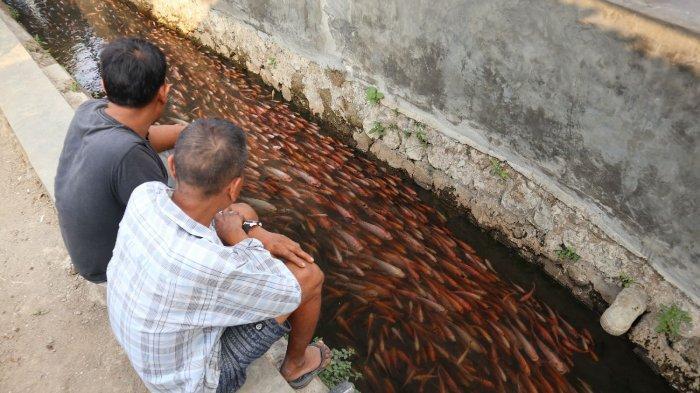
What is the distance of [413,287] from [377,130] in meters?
2.16

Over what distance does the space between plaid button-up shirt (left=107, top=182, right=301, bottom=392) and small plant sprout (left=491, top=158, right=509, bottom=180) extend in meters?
2.94

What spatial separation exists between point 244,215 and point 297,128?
142 inches

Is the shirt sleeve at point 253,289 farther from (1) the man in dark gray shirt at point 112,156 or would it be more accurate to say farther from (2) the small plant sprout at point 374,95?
(2) the small plant sprout at point 374,95

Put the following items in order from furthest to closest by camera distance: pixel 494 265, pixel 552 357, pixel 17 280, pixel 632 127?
1. pixel 494 265
2. pixel 552 357
3. pixel 17 280
4. pixel 632 127

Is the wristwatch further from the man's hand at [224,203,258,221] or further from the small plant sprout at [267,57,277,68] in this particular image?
the small plant sprout at [267,57,277,68]

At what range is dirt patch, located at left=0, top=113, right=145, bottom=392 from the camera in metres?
2.82

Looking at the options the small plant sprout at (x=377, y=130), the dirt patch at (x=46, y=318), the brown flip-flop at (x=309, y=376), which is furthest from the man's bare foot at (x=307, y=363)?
the small plant sprout at (x=377, y=130)

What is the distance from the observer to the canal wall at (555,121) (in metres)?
3.06

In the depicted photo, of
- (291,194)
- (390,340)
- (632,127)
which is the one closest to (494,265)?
(390,340)

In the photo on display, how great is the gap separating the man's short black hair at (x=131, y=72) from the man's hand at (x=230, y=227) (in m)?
0.79

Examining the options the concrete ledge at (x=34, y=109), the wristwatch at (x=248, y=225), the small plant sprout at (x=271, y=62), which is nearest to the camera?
the wristwatch at (x=248, y=225)

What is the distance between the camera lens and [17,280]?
349cm

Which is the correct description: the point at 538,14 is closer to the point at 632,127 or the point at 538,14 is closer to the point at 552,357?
the point at 632,127

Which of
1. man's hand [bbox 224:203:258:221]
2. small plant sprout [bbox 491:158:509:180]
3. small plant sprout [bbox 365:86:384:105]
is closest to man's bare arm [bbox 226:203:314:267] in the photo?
man's hand [bbox 224:203:258:221]
